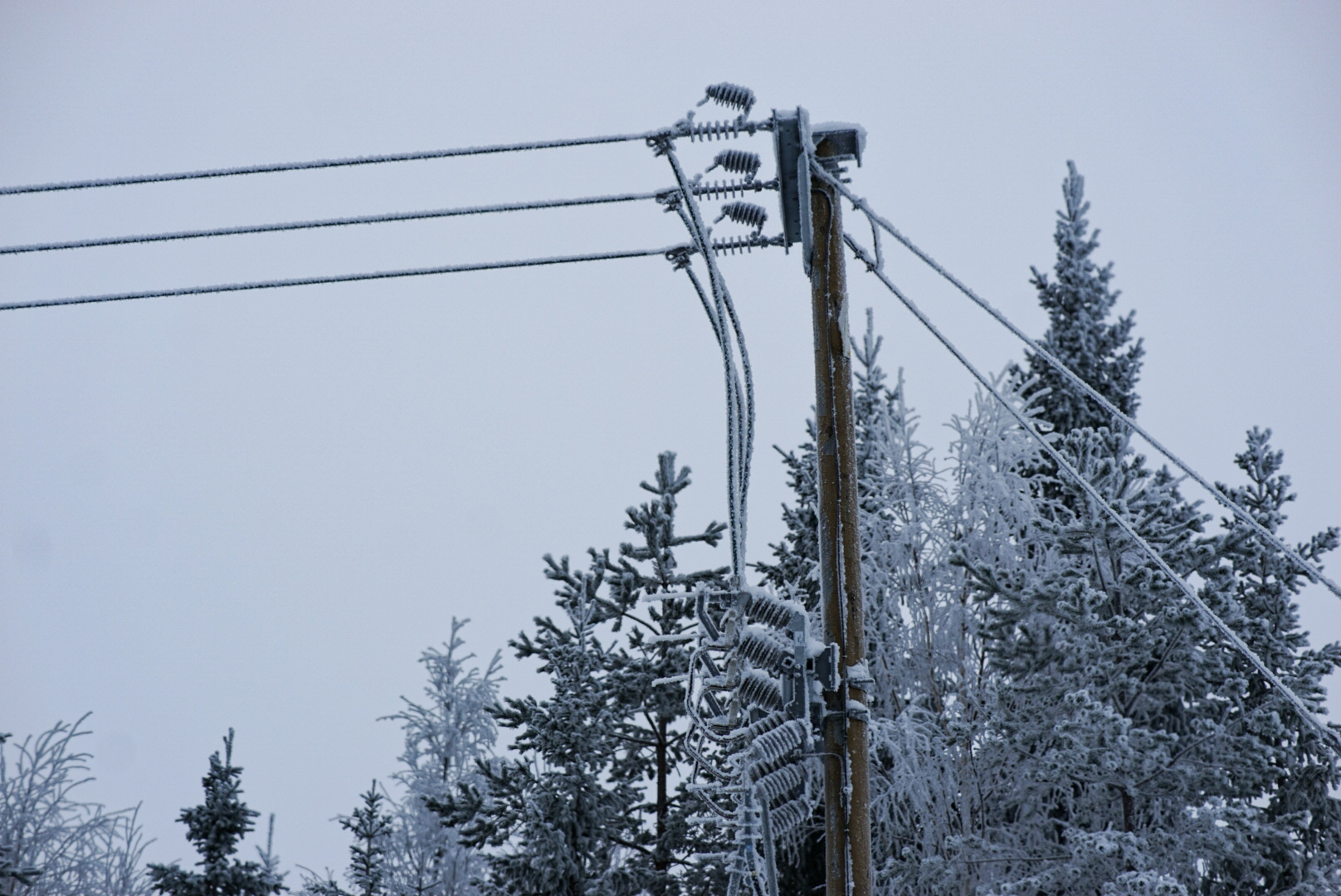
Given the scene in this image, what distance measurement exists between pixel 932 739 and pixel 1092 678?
318 centimetres

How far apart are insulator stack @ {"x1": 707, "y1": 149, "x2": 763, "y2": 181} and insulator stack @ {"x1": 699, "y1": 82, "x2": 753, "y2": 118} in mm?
268

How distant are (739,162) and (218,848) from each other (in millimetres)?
19183

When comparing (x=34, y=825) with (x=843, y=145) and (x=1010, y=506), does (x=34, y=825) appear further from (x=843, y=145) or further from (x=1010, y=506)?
(x=843, y=145)

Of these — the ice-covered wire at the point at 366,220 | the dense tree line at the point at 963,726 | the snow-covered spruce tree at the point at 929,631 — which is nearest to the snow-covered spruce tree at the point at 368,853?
the dense tree line at the point at 963,726

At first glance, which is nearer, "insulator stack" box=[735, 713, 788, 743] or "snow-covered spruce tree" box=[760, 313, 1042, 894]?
→ "insulator stack" box=[735, 713, 788, 743]

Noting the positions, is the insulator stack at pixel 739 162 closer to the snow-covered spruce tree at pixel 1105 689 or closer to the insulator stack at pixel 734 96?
the insulator stack at pixel 734 96

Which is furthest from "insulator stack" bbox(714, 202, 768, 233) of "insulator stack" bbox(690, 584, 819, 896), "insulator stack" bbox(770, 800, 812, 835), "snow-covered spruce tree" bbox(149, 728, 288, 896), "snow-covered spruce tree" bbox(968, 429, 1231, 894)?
"snow-covered spruce tree" bbox(149, 728, 288, 896)

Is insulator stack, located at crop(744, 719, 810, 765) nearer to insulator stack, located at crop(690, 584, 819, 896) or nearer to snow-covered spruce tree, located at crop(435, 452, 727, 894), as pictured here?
insulator stack, located at crop(690, 584, 819, 896)

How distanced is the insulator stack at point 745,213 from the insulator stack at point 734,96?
56 centimetres

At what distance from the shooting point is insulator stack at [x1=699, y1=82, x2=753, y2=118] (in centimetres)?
775

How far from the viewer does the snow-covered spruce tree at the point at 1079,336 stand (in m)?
28.0

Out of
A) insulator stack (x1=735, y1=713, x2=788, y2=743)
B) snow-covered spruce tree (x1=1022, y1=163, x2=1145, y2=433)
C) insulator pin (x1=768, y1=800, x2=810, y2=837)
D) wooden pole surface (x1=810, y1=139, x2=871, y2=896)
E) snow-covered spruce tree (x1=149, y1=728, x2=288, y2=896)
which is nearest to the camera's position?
wooden pole surface (x1=810, y1=139, x2=871, y2=896)

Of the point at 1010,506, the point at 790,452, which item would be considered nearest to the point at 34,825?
the point at 790,452

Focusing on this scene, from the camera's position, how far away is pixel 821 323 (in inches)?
291
